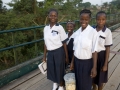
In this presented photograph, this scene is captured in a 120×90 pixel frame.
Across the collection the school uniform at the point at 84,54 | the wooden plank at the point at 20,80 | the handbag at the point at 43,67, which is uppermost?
the school uniform at the point at 84,54

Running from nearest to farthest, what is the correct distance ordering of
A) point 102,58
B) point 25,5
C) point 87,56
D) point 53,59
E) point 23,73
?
point 87,56
point 102,58
point 53,59
point 23,73
point 25,5

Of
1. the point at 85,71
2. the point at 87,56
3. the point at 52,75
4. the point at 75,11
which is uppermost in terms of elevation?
the point at 75,11

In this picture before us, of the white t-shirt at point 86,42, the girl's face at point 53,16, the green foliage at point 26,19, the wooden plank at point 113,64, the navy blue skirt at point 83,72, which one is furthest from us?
the green foliage at point 26,19

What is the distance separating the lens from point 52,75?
97.8 inches

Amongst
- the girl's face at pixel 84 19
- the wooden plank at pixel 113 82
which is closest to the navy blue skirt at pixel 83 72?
the girl's face at pixel 84 19

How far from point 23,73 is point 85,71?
1.66 meters

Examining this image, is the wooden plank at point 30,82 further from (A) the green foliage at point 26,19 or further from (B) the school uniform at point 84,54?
(A) the green foliage at point 26,19

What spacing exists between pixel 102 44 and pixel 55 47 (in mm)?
657

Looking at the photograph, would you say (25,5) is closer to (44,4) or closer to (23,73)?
(44,4)

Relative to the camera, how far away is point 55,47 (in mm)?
2348

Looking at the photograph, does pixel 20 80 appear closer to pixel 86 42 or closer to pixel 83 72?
pixel 83 72

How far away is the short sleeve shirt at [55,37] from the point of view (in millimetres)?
2287

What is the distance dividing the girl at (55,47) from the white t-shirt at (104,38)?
1.62ft

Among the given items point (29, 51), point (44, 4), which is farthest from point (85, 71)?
point (44, 4)
